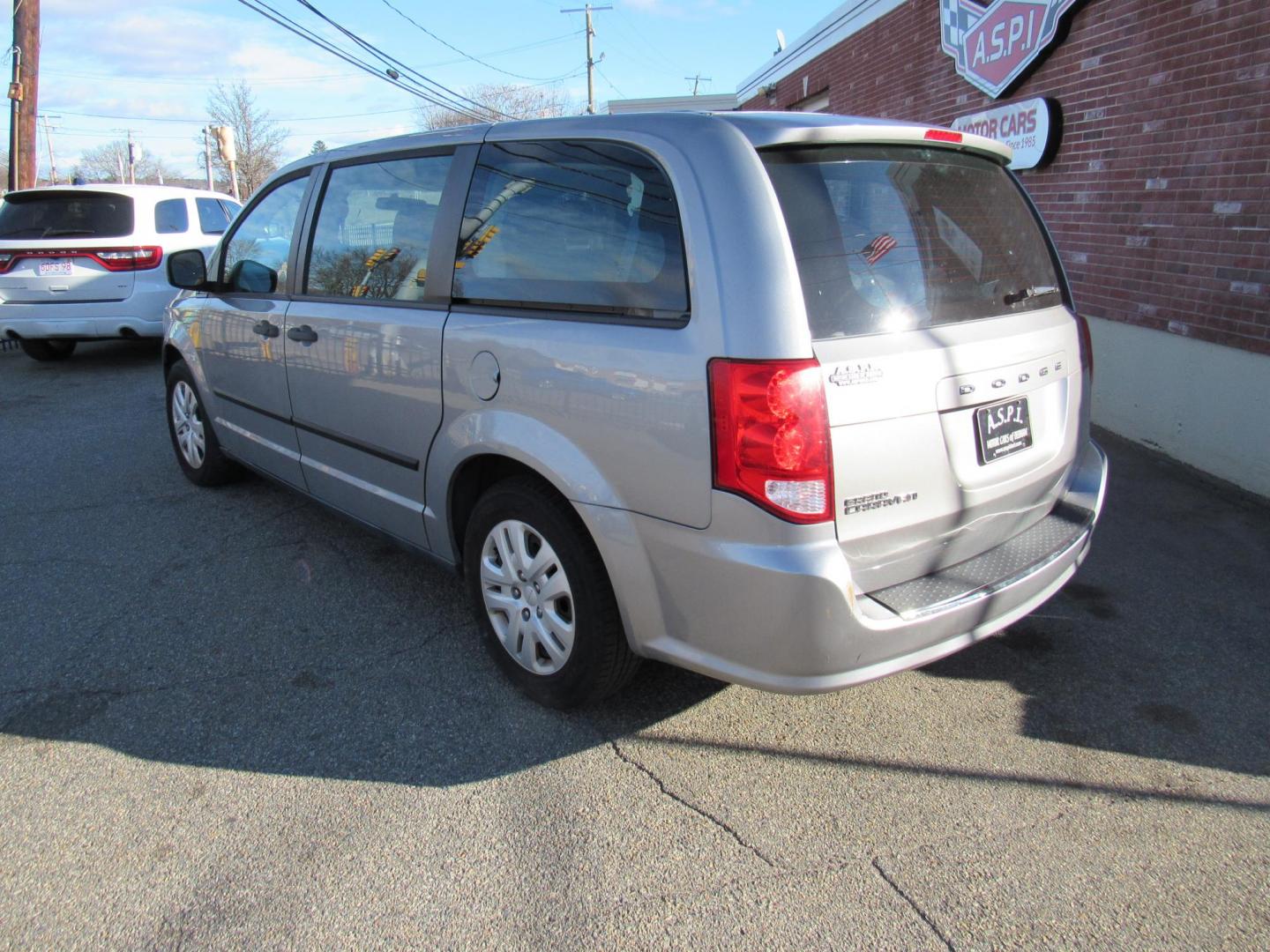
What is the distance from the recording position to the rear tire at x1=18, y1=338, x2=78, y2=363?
30.7ft

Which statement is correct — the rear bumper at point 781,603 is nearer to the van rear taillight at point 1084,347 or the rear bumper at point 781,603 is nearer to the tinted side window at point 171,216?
the van rear taillight at point 1084,347

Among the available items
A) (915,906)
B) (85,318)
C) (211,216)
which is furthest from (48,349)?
(915,906)

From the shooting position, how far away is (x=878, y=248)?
2451 millimetres

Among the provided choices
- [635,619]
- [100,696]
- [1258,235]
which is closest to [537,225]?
[635,619]

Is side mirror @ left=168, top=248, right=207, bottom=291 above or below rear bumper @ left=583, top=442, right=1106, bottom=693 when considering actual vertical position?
above

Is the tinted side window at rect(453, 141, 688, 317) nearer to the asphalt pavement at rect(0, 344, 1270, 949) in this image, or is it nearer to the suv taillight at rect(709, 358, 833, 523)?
the suv taillight at rect(709, 358, 833, 523)

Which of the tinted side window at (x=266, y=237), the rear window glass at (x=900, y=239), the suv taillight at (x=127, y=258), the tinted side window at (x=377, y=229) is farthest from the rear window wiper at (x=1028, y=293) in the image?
the suv taillight at (x=127, y=258)

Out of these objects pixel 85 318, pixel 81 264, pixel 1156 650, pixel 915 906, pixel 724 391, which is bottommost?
pixel 915 906

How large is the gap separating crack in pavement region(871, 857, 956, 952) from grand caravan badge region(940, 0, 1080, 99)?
263 inches

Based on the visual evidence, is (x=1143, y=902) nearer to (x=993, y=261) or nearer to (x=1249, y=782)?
(x=1249, y=782)

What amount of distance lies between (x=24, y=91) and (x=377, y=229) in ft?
42.5

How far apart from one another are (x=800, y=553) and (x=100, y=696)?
8.19ft

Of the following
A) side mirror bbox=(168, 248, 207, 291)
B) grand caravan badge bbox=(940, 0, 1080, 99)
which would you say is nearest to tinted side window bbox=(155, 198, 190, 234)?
side mirror bbox=(168, 248, 207, 291)

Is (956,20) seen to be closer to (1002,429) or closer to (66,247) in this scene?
(1002,429)
